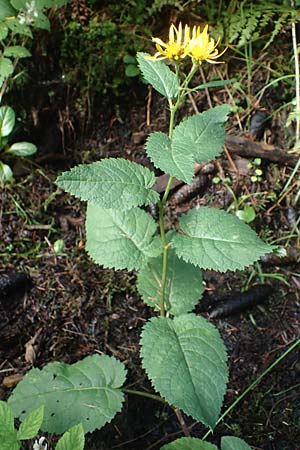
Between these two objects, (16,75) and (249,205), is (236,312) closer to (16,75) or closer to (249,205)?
(249,205)

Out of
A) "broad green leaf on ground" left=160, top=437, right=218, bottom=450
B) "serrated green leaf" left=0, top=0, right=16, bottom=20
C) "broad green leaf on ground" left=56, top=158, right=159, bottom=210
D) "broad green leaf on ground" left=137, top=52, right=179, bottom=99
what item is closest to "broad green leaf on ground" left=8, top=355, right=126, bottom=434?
"broad green leaf on ground" left=160, top=437, right=218, bottom=450

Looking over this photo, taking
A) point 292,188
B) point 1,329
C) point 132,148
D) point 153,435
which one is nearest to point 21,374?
point 1,329

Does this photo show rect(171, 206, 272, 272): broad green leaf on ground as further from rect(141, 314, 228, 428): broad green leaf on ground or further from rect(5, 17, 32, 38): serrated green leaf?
rect(5, 17, 32, 38): serrated green leaf

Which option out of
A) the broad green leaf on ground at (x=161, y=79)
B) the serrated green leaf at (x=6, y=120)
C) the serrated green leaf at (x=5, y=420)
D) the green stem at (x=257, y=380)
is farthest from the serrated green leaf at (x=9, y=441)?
the serrated green leaf at (x=6, y=120)

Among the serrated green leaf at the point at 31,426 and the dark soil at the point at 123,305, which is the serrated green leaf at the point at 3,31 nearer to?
the dark soil at the point at 123,305

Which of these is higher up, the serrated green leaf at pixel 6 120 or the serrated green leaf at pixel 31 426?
the serrated green leaf at pixel 6 120
